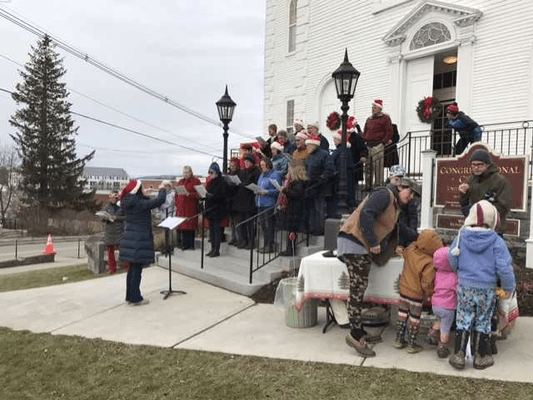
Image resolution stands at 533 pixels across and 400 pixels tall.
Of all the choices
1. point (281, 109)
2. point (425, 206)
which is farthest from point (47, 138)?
point (425, 206)

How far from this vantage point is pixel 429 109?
1112 cm

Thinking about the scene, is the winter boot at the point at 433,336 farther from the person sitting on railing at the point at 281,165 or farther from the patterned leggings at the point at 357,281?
the person sitting on railing at the point at 281,165

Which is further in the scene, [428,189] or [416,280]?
[428,189]

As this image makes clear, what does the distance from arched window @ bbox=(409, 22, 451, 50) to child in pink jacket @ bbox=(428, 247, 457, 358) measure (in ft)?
30.1

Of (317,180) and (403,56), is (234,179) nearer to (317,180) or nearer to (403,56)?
(317,180)

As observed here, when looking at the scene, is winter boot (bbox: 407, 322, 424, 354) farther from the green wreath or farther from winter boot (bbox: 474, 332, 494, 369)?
the green wreath

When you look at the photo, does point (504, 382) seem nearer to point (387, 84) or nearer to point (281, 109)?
point (387, 84)

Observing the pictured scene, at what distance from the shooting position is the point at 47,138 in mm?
37625

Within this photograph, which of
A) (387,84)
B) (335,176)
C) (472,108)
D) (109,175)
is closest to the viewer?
(335,176)

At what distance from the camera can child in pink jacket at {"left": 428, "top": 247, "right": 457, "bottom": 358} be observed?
4.03 meters

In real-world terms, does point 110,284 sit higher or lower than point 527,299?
lower

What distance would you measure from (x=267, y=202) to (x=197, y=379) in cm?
411

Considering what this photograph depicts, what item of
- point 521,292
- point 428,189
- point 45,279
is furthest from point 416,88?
point 45,279

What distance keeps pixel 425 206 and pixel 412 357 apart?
4.25 m
